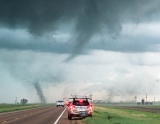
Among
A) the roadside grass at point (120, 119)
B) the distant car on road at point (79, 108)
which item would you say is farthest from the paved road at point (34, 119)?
the roadside grass at point (120, 119)

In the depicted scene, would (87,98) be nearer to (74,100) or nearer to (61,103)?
(74,100)

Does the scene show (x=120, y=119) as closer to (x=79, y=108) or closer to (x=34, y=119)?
(x=79, y=108)

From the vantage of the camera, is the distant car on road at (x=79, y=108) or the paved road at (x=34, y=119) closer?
the paved road at (x=34, y=119)

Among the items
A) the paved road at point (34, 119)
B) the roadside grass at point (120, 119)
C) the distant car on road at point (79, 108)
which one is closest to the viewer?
the paved road at point (34, 119)

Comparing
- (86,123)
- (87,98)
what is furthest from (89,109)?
(86,123)

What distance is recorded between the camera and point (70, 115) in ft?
137

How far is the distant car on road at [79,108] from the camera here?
41.4 metres

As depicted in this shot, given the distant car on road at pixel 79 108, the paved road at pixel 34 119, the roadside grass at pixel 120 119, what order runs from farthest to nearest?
the distant car on road at pixel 79 108
the roadside grass at pixel 120 119
the paved road at pixel 34 119

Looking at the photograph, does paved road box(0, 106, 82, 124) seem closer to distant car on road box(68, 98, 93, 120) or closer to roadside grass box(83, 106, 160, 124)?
distant car on road box(68, 98, 93, 120)

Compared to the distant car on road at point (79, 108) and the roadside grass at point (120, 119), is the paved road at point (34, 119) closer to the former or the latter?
the distant car on road at point (79, 108)

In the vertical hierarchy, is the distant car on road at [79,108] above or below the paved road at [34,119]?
above

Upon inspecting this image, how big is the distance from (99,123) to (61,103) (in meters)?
94.5

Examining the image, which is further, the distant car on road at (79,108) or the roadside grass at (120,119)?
the distant car on road at (79,108)

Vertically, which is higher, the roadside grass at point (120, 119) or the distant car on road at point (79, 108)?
the distant car on road at point (79, 108)
